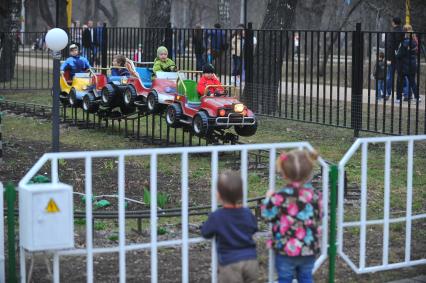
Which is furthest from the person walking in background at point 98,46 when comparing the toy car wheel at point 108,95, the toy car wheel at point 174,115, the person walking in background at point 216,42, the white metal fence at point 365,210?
the white metal fence at point 365,210

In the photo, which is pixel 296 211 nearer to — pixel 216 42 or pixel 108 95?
pixel 108 95

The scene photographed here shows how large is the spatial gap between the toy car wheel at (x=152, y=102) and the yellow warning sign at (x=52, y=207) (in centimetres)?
882

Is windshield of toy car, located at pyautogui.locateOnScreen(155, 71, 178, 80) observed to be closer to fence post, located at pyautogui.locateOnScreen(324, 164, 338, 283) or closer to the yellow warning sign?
fence post, located at pyautogui.locateOnScreen(324, 164, 338, 283)

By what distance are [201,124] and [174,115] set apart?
899 mm

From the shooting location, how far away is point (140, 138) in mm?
16000

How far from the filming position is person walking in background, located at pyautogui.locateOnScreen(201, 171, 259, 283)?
240 inches

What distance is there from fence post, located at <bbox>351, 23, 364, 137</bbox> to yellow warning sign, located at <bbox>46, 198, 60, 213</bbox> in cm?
1034

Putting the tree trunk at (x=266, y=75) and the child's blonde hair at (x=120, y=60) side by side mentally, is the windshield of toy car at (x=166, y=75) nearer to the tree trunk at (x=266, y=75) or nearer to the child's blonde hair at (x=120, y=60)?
the child's blonde hair at (x=120, y=60)

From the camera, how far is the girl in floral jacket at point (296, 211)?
6203 millimetres

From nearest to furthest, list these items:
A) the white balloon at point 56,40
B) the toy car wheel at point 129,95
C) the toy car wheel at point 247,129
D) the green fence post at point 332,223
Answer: the green fence post at point 332,223, the white balloon at point 56,40, the toy car wheel at point 247,129, the toy car wheel at point 129,95

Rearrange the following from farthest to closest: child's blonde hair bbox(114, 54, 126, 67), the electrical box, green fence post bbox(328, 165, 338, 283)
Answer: child's blonde hair bbox(114, 54, 126, 67) → green fence post bbox(328, 165, 338, 283) → the electrical box

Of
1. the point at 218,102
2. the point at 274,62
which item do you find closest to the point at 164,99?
the point at 218,102

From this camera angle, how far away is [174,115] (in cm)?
1408

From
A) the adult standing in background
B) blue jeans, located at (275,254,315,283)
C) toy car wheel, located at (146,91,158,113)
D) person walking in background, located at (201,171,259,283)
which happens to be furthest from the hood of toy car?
the adult standing in background
